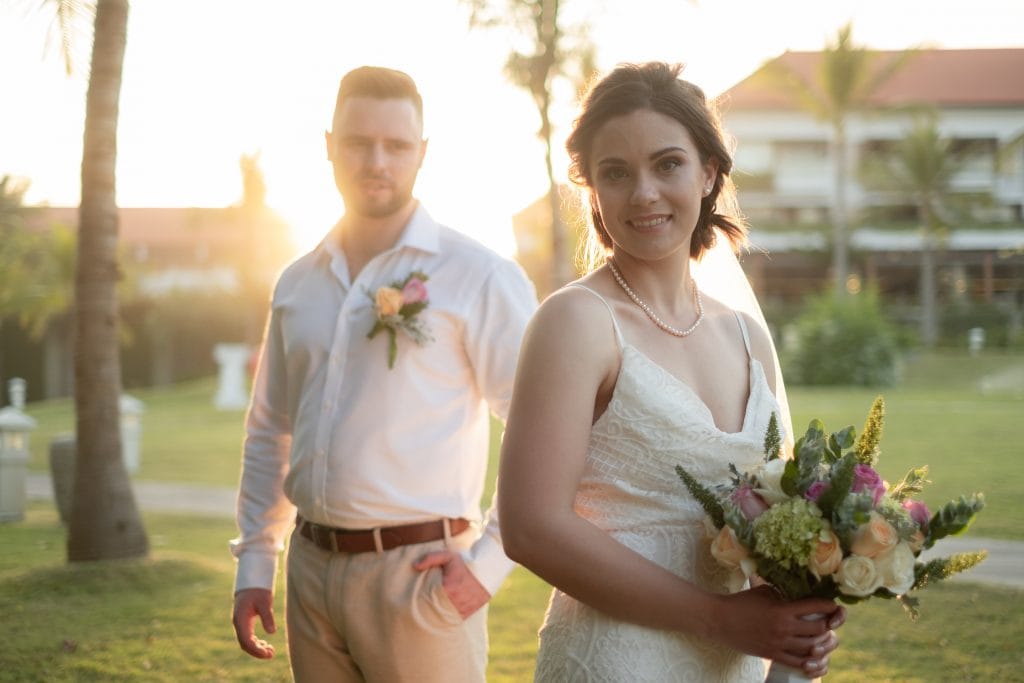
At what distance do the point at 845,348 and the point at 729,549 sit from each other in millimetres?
33418

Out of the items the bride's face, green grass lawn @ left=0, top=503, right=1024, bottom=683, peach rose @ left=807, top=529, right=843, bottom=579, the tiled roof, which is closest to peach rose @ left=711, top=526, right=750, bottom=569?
peach rose @ left=807, top=529, right=843, bottom=579

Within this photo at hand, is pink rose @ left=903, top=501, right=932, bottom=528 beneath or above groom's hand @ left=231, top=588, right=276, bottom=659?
above

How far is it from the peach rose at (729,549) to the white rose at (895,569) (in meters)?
0.23

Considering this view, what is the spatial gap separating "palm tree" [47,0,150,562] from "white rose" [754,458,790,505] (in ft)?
24.2

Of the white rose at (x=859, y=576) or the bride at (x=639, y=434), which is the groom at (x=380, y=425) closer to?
the bride at (x=639, y=434)

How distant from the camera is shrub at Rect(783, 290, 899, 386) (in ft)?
112

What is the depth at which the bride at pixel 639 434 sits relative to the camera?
7.20 ft

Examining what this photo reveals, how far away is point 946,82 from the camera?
197ft

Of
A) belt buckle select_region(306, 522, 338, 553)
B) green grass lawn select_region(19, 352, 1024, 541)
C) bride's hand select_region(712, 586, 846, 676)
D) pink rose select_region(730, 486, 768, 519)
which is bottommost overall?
green grass lawn select_region(19, 352, 1024, 541)

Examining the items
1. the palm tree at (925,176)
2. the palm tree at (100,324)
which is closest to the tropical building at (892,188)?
the palm tree at (925,176)

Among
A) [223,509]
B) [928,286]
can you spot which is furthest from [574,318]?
[928,286]

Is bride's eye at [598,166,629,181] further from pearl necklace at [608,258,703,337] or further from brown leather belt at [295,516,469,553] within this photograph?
brown leather belt at [295,516,469,553]

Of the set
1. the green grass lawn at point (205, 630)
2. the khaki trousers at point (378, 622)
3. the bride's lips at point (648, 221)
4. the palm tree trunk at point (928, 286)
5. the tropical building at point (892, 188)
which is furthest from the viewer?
the tropical building at point (892, 188)

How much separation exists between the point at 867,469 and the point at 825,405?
79.0 ft
